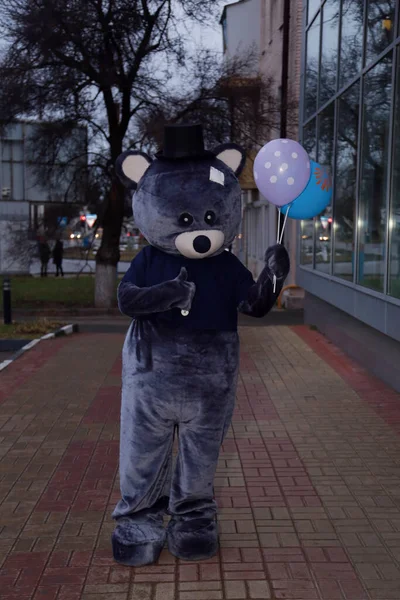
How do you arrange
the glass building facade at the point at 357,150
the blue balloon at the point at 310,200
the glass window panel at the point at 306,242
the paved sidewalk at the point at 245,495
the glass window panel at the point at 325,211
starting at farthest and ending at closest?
the glass window panel at the point at 306,242, the glass window panel at the point at 325,211, the glass building facade at the point at 357,150, the blue balloon at the point at 310,200, the paved sidewalk at the point at 245,495

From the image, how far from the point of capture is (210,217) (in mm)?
3977

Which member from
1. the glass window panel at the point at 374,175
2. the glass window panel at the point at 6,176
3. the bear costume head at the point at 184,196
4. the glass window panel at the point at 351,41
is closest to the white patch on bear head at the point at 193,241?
the bear costume head at the point at 184,196

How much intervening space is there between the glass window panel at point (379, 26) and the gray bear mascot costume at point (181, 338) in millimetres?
5662

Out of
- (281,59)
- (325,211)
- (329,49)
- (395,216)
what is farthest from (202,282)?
(281,59)

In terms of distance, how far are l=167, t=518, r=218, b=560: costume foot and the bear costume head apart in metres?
1.44

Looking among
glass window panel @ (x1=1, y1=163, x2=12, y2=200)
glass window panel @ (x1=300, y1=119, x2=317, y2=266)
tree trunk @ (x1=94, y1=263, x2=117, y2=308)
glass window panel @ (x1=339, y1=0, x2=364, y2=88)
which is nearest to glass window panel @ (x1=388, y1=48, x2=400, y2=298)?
glass window panel @ (x1=339, y1=0, x2=364, y2=88)

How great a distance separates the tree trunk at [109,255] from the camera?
65.3 ft

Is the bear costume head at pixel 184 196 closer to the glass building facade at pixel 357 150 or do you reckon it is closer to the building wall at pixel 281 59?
the glass building facade at pixel 357 150

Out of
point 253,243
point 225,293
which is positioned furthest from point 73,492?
point 253,243

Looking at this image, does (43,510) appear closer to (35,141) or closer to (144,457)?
(144,457)

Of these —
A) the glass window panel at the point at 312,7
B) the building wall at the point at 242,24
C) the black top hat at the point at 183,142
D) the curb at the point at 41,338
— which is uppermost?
the building wall at the point at 242,24

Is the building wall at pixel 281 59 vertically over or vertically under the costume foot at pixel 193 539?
over

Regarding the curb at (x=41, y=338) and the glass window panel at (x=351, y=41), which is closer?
the curb at (x=41, y=338)

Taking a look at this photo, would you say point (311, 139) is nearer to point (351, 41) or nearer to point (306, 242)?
point (306, 242)
